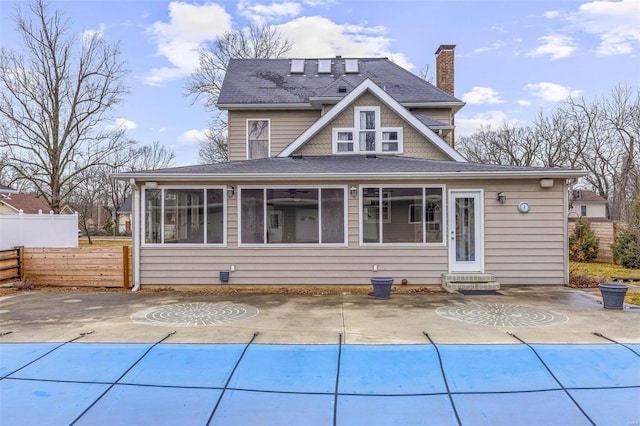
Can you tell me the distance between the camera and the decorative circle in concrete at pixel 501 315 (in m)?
6.21

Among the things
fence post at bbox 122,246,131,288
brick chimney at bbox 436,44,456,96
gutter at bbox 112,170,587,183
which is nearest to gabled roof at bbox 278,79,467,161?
gutter at bbox 112,170,587,183

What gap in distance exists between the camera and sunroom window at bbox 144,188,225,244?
9.55 m

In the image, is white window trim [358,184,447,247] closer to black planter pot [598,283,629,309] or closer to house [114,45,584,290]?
house [114,45,584,290]

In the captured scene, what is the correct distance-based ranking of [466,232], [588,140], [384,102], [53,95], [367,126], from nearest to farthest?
1. [466,232]
2. [384,102]
3. [367,126]
4. [53,95]
5. [588,140]

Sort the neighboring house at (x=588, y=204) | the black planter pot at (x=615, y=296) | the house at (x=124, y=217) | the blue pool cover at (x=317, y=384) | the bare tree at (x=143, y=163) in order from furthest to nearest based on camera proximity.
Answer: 1. the bare tree at (x=143, y=163)
2. the neighboring house at (x=588, y=204)
3. the house at (x=124, y=217)
4. the black planter pot at (x=615, y=296)
5. the blue pool cover at (x=317, y=384)

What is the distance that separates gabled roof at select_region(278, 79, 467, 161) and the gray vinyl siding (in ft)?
7.55

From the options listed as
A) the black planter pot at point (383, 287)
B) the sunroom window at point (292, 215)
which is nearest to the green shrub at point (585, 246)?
the black planter pot at point (383, 287)

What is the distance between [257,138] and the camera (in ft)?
45.2

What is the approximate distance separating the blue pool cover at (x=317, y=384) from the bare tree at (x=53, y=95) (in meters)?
21.8

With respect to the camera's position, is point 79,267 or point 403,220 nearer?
point 403,220

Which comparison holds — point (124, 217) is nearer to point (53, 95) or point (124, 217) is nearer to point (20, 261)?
point (53, 95)

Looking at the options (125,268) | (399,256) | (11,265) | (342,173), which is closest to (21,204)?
(11,265)

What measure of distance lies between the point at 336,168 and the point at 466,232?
3.43 m

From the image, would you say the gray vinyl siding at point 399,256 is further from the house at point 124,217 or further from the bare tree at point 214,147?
the house at point 124,217
